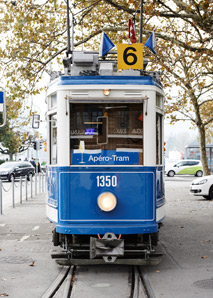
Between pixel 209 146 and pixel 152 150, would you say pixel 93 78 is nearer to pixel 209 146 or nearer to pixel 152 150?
pixel 152 150

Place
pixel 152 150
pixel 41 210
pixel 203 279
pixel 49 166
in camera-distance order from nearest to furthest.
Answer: pixel 203 279
pixel 152 150
pixel 49 166
pixel 41 210

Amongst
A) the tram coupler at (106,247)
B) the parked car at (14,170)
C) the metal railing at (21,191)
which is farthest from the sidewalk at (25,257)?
the parked car at (14,170)

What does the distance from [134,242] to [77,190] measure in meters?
1.25

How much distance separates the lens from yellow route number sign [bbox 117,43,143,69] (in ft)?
26.2

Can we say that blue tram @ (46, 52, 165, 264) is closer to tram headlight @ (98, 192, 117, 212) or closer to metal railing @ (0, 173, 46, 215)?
tram headlight @ (98, 192, 117, 212)

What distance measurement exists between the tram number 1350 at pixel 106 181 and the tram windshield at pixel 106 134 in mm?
211

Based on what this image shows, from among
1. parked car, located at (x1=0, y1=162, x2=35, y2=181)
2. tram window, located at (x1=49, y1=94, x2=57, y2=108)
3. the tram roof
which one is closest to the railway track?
tram window, located at (x1=49, y1=94, x2=57, y2=108)

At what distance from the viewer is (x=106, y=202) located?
745 cm

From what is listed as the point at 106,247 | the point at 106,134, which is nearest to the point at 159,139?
the point at 106,134

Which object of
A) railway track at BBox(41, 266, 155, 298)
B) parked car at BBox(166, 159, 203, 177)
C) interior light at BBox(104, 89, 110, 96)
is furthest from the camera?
parked car at BBox(166, 159, 203, 177)

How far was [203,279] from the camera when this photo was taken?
7230 millimetres

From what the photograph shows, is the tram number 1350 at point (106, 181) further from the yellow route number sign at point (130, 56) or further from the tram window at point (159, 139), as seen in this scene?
the yellow route number sign at point (130, 56)

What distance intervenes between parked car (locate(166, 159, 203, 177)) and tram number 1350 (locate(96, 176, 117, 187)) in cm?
4013

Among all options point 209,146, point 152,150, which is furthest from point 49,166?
point 209,146
